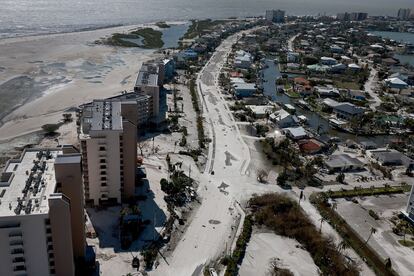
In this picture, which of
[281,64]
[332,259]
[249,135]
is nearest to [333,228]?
[332,259]

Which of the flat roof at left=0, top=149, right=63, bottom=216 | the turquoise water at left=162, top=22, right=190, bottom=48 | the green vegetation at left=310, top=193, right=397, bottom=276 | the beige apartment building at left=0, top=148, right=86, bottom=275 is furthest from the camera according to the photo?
the turquoise water at left=162, top=22, right=190, bottom=48

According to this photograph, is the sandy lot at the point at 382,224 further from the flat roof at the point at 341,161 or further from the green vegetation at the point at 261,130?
the green vegetation at the point at 261,130

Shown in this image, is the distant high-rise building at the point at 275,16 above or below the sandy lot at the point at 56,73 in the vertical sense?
above

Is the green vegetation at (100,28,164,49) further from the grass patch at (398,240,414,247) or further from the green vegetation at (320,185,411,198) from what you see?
the grass patch at (398,240,414,247)

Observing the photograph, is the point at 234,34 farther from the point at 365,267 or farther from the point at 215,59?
the point at 365,267

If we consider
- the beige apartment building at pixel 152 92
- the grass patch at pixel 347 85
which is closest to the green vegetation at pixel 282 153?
the beige apartment building at pixel 152 92

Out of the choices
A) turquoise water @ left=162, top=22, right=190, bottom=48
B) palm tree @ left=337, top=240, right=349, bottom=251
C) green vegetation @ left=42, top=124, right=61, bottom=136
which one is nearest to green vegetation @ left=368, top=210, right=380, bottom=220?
palm tree @ left=337, top=240, right=349, bottom=251
